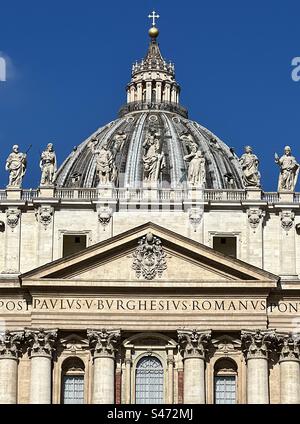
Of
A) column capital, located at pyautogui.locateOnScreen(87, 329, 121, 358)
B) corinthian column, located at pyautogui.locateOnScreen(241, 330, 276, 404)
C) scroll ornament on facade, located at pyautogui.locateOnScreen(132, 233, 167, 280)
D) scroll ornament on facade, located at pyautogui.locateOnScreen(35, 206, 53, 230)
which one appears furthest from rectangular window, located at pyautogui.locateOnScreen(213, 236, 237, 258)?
scroll ornament on facade, located at pyautogui.locateOnScreen(35, 206, 53, 230)

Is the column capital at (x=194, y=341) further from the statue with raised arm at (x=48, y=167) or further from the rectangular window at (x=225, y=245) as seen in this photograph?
the statue with raised arm at (x=48, y=167)

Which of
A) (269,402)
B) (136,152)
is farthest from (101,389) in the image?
(136,152)

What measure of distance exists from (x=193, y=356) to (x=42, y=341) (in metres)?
6.75

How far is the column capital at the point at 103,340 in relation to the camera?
3246 inches

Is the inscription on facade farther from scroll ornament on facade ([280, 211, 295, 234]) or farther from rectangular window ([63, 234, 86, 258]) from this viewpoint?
scroll ornament on facade ([280, 211, 295, 234])

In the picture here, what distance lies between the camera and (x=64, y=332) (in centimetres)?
8294

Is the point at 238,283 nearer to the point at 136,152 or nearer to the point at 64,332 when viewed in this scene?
the point at 64,332

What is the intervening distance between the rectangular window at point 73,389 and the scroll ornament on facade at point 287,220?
38.0 ft

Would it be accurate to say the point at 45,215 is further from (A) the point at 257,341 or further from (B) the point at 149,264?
(A) the point at 257,341

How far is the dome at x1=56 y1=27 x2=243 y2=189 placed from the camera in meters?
121

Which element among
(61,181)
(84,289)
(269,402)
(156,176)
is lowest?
(269,402)

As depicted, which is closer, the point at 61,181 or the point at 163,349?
the point at 163,349

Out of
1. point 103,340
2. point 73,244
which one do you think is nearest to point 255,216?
point 73,244

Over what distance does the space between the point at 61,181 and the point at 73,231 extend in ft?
128
